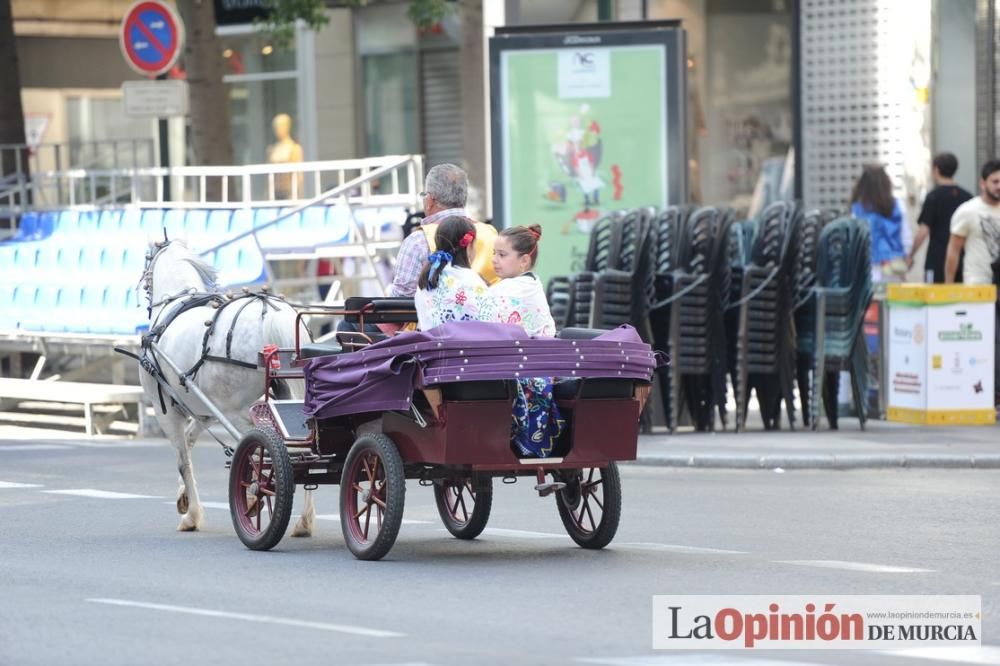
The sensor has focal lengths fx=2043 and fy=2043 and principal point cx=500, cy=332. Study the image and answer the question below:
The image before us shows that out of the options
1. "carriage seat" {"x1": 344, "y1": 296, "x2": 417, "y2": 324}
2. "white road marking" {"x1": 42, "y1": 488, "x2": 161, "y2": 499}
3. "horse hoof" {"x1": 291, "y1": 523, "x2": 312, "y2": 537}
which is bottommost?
"white road marking" {"x1": 42, "y1": 488, "x2": 161, "y2": 499}

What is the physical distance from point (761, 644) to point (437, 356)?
2402 mm

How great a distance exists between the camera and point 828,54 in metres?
20.9

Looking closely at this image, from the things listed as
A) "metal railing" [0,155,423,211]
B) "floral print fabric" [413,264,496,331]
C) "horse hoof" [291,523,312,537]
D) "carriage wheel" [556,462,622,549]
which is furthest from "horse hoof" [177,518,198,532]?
"metal railing" [0,155,423,211]

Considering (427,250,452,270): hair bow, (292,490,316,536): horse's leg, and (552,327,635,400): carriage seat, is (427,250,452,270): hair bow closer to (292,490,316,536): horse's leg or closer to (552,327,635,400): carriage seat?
(552,327,635,400): carriage seat

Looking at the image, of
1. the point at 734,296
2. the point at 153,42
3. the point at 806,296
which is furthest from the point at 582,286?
the point at 153,42

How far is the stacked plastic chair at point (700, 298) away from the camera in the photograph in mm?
16203

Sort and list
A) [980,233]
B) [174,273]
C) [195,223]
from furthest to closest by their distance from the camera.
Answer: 1. [195,223]
2. [980,233]
3. [174,273]

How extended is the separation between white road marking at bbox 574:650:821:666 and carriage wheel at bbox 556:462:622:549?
267cm

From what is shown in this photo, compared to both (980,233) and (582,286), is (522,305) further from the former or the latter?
(980,233)

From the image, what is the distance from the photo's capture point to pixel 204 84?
2312cm

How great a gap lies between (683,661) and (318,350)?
380cm

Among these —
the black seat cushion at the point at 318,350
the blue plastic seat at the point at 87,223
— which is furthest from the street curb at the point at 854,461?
the blue plastic seat at the point at 87,223

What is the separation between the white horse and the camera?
11.3 meters

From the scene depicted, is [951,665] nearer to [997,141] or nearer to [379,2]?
[997,141]
